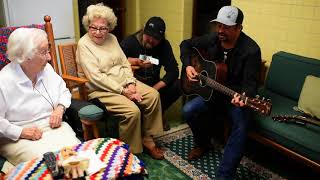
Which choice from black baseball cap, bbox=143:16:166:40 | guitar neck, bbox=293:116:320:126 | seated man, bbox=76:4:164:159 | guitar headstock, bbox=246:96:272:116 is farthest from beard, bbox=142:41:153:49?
guitar neck, bbox=293:116:320:126

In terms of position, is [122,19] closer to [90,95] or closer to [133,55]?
[133,55]

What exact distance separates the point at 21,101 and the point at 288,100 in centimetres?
196

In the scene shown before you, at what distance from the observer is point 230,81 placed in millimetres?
2350

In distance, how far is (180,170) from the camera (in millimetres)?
2344

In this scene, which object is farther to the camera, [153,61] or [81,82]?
[153,61]

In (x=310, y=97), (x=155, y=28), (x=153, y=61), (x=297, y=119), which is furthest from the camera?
(x=153, y=61)

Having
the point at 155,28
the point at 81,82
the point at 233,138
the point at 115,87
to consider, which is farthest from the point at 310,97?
the point at 81,82

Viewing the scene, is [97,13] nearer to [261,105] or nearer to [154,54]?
[154,54]

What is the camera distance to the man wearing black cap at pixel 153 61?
2740 millimetres

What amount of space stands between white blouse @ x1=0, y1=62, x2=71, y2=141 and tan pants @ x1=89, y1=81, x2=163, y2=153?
0.53 m

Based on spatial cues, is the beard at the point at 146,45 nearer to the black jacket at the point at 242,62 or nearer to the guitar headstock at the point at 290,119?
the black jacket at the point at 242,62

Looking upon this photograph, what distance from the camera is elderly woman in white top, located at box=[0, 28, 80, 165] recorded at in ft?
5.43

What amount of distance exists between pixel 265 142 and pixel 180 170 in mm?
647

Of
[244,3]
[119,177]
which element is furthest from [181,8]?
[119,177]
